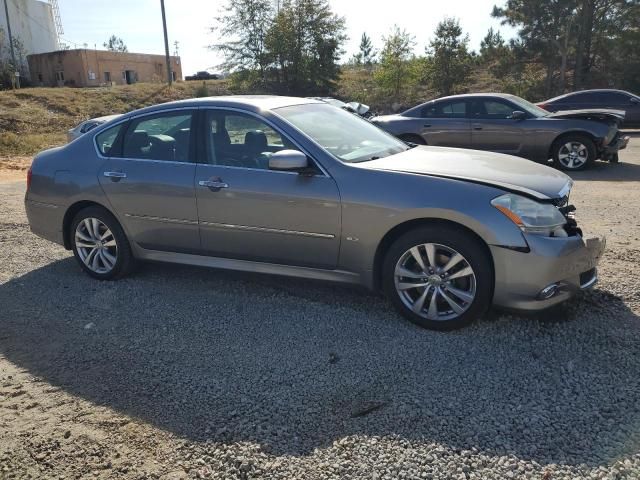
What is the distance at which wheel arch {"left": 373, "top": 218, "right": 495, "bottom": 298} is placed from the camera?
3795 millimetres

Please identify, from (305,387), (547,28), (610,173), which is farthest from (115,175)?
(547,28)

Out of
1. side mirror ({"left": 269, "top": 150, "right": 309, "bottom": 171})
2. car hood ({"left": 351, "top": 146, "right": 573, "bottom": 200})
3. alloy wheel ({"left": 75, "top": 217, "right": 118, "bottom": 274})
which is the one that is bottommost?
alloy wheel ({"left": 75, "top": 217, "right": 118, "bottom": 274})

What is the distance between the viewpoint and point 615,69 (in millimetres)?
28312

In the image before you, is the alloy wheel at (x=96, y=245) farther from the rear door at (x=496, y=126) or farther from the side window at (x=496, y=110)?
the side window at (x=496, y=110)

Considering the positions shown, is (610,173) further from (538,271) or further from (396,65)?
(396,65)

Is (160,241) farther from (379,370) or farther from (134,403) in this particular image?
(379,370)

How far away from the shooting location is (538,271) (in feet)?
11.9

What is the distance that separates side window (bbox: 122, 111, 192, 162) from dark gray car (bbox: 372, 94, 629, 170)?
6.15 m

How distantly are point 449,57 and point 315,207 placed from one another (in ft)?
93.0

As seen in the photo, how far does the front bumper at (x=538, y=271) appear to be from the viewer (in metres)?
3.64

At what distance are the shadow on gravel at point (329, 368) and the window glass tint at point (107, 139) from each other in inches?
53.6

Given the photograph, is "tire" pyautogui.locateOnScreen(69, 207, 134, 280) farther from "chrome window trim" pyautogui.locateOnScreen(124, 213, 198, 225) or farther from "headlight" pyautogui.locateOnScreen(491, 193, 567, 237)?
"headlight" pyautogui.locateOnScreen(491, 193, 567, 237)

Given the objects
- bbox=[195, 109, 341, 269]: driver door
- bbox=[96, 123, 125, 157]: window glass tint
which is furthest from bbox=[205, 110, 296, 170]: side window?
bbox=[96, 123, 125, 157]: window glass tint

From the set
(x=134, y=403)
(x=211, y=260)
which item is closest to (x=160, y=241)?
(x=211, y=260)
